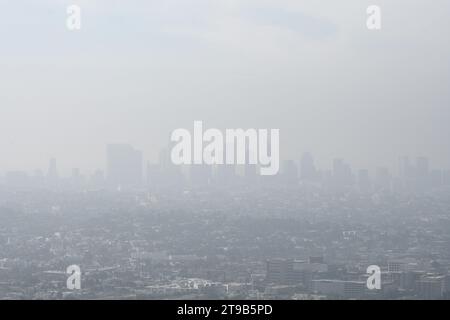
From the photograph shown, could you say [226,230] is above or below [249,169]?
below

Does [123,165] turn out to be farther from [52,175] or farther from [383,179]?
[383,179]

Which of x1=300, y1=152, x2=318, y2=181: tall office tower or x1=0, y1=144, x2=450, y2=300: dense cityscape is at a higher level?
x1=300, y1=152, x2=318, y2=181: tall office tower

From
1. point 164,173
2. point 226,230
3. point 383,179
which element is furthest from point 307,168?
point 164,173

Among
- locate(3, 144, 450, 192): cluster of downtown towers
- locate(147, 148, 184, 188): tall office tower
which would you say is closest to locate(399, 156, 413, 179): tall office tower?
locate(3, 144, 450, 192): cluster of downtown towers

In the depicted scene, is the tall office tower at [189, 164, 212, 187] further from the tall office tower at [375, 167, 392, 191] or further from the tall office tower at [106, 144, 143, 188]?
the tall office tower at [375, 167, 392, 191]

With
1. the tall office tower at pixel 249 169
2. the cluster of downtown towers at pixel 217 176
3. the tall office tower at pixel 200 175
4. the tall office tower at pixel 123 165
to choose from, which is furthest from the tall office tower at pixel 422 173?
the tall office tower at pixel 123 165

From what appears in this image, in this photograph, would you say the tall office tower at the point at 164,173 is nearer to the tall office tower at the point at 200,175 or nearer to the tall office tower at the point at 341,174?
the tall office tower at the point at 200,175
